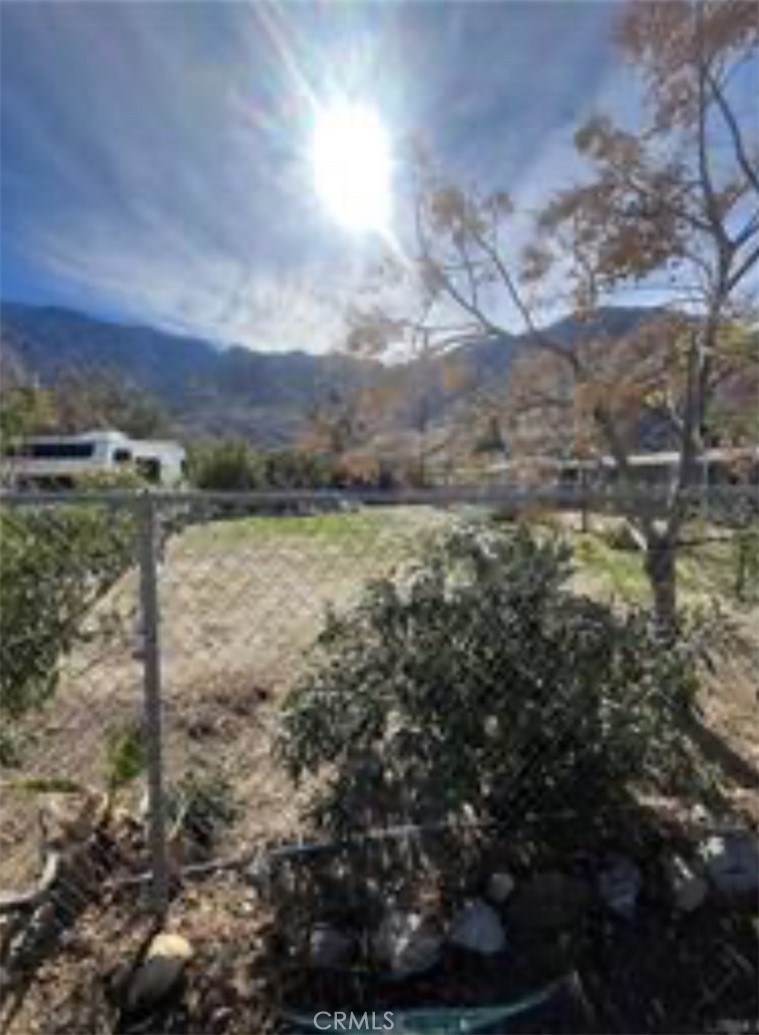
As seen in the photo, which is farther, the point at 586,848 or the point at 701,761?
the point at 701,761

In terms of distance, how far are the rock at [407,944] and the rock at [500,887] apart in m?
0.23

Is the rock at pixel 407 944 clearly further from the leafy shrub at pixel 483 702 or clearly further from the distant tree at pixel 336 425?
the distant tree at pixel 336 425

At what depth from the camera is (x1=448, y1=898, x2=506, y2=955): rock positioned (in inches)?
149

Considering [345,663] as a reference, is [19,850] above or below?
below

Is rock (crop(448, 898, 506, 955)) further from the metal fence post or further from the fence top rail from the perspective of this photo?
the fence top rail

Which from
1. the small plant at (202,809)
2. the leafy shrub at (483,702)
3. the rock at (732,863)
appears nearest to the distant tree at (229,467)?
the small plant at (202,809)

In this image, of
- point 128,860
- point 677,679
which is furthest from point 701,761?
point 128,860

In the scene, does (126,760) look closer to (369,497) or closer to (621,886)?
(369,497)

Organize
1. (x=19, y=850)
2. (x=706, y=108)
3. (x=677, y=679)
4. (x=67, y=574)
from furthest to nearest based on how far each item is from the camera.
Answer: (x=706, y=108)
(x=67, y=574)
(x=19, y=850)
(x=677, y=679)

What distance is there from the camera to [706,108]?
264 inches

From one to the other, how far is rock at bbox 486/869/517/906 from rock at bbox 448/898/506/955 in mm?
98

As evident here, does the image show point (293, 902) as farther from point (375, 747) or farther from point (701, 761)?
point (701, 761)

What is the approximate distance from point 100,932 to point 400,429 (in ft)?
15.8

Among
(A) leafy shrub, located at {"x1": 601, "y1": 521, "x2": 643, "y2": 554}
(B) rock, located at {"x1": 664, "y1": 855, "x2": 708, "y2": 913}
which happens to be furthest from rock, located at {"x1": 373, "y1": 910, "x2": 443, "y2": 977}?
(A) leafy shrub, located at {"x1": 601, "y1": 521, "x2": 643, "y2": 554}
